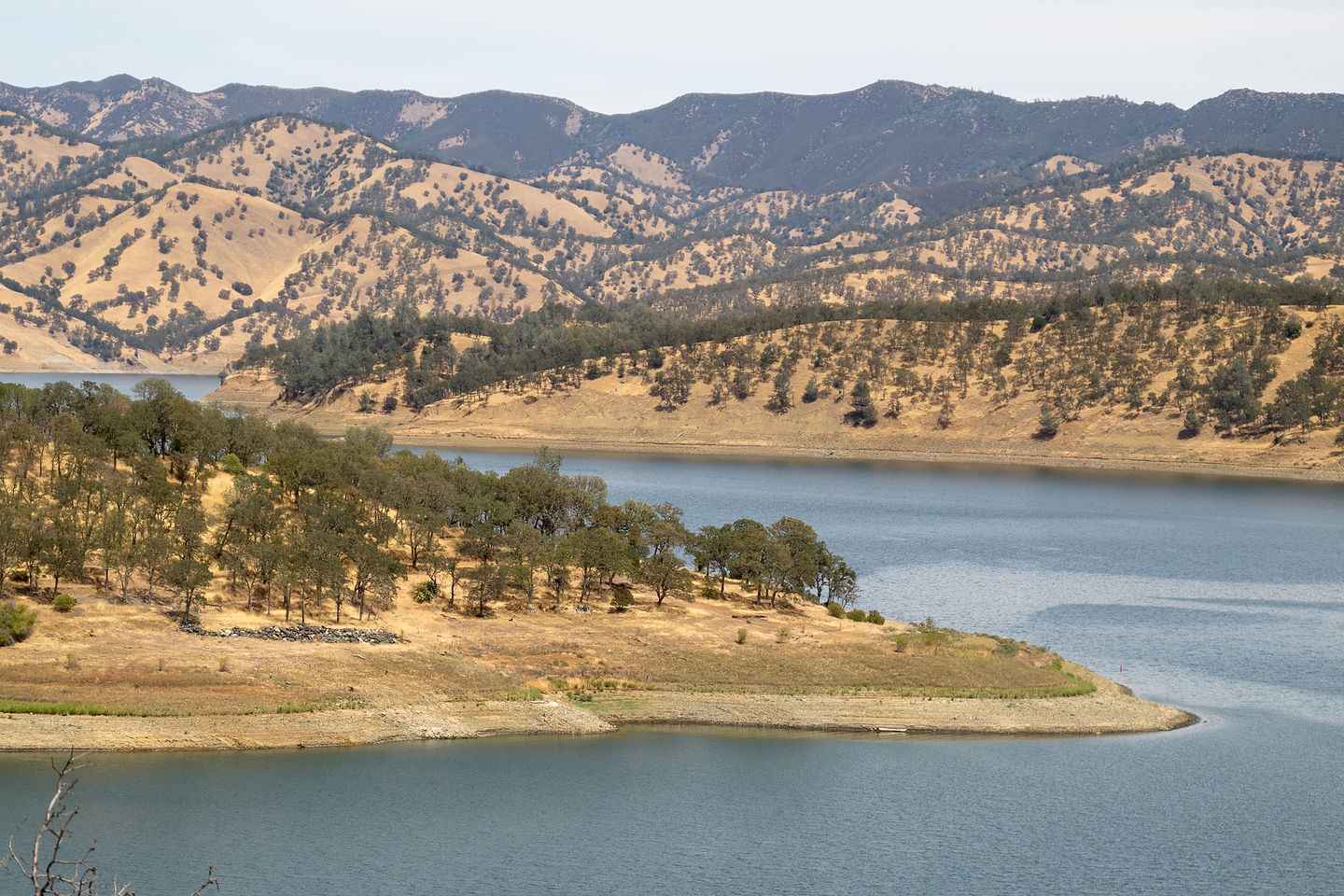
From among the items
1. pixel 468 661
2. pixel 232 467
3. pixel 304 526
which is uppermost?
pixel 232 467

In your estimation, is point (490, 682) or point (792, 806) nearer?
point (792, 806)

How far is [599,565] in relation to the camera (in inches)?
3770

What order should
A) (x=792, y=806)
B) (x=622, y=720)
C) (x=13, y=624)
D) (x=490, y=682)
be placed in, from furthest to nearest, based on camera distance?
(x=490, y=682) → (x=622, y=720) → (x=13, y=624) → (x=792, y=806)

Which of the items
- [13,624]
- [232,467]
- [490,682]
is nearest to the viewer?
[13,624]

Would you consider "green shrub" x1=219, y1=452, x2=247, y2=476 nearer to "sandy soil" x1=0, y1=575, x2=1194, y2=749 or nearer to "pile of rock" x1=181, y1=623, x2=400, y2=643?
"sandy soil" x1=0, y1=575, x2=1194, y2=749

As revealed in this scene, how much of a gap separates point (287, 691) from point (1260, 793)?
168ft

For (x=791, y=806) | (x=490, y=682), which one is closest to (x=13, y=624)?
(x=490, y=682)

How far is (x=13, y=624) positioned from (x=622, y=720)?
35.2 m

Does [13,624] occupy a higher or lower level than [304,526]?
lower

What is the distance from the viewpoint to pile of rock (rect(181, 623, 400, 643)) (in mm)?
79938

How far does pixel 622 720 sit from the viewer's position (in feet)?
243

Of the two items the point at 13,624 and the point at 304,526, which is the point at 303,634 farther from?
the point at 304,526

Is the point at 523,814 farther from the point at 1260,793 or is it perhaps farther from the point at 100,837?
the point at 1260,793

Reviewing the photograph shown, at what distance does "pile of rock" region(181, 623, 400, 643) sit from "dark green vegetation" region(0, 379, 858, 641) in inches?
82.8
